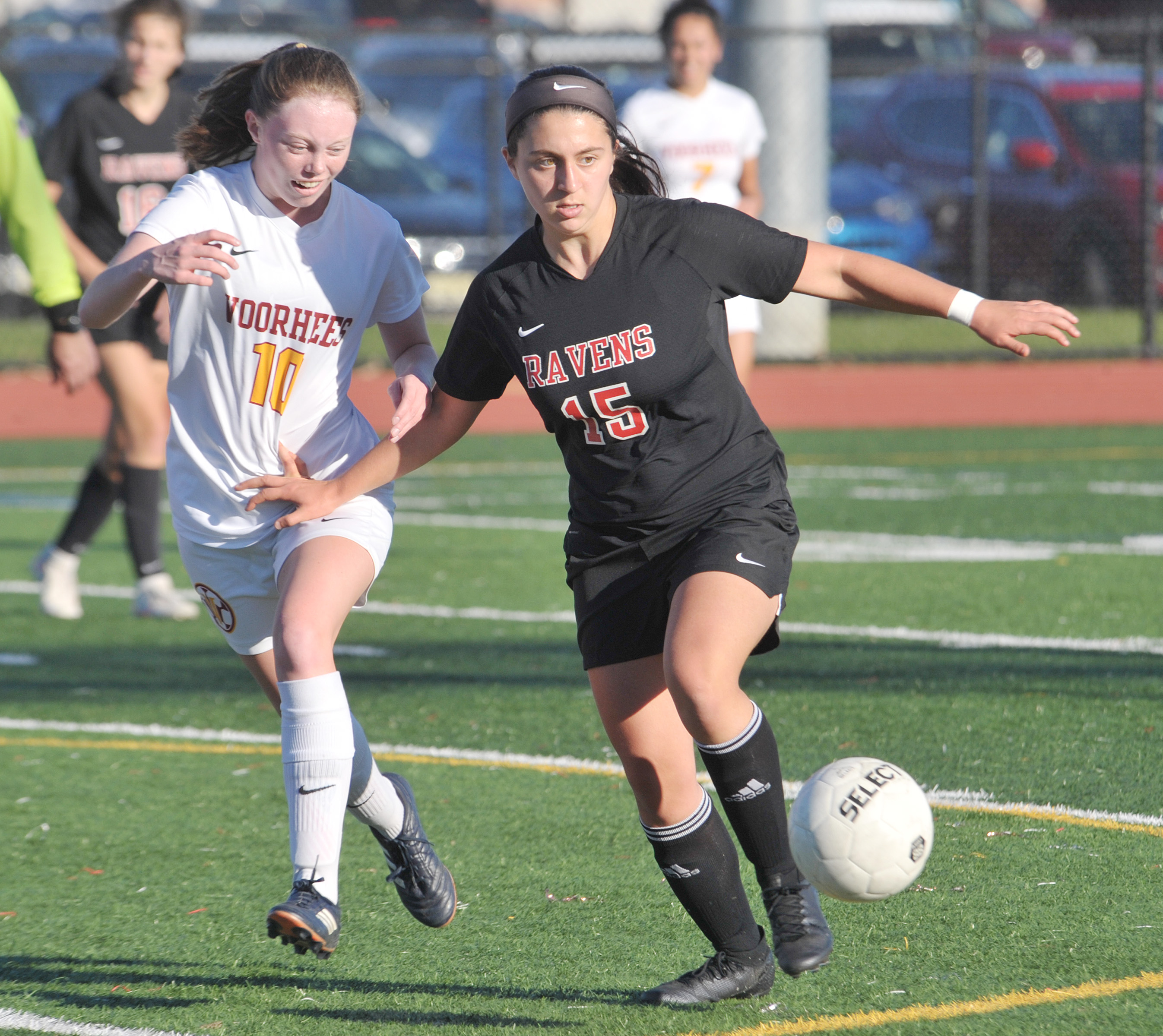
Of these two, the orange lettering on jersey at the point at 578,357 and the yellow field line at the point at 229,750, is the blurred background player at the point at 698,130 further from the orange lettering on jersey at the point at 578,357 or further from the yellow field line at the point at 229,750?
the orange lettering on jersey at the point at 578,357

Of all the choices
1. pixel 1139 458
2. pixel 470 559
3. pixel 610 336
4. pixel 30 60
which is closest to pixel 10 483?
pixel 30 60

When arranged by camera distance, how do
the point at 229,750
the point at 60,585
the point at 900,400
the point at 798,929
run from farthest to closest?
the point at 900,400 < the point at 60,585 < the point at 229,750 < the point at 798,929

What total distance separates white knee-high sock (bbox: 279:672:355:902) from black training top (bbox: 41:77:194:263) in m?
4.81

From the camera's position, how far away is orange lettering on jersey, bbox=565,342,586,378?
3.62 m

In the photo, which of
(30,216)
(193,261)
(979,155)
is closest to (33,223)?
(30,216)

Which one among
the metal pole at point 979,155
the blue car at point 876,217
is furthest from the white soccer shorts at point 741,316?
the blue car at point 876,217

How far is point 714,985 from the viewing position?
3.56m

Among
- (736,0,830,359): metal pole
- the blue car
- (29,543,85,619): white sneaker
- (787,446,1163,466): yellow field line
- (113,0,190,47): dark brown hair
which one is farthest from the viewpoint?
the blue car

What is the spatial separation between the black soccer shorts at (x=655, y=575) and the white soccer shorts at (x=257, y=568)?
21.9 inches

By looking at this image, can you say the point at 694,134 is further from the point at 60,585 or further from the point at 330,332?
the point at 330,332

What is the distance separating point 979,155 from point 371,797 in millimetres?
12758

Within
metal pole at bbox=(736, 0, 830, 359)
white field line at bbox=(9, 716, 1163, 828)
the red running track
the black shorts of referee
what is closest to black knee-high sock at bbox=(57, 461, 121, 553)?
the black shorts of referee

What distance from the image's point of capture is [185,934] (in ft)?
13.5

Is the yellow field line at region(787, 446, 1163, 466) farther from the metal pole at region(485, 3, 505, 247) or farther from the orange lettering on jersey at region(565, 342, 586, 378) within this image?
the orange lettering on jersey at region(565, 342, 586, 378)
